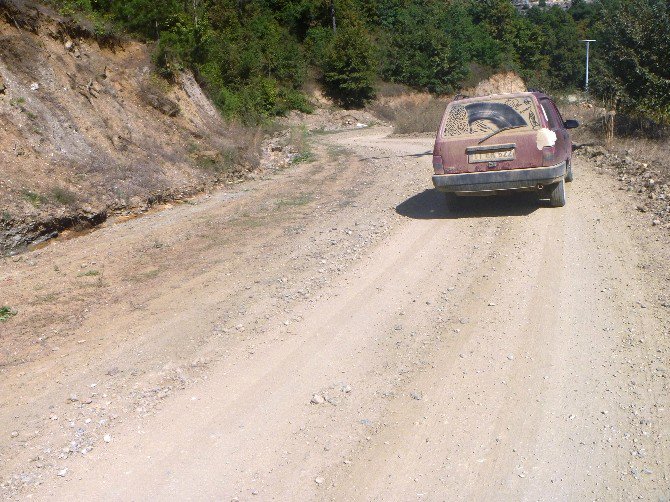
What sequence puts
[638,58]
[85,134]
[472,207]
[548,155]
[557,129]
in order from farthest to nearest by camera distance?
1. [638,58]
2. [85,134]
3. [472,207]
4. [557,129]
5. [548,155]

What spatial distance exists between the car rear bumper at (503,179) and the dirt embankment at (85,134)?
5682 mm

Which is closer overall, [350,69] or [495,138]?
[495,138]

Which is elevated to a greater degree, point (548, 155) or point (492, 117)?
point (492, 117)

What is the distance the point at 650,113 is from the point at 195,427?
1514cm

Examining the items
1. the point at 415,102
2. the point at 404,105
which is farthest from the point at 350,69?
the point at 415,102

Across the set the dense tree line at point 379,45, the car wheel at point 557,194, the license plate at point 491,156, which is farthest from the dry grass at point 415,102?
the license plate at point 491,156

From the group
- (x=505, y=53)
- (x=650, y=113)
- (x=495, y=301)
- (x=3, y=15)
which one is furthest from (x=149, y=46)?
(x=505, y=53)

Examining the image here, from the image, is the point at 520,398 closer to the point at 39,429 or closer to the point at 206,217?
the point at 39,429

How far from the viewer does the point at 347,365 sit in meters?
5.52

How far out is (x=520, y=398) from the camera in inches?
191

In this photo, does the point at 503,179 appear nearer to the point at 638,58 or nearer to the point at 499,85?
the point at 638,58

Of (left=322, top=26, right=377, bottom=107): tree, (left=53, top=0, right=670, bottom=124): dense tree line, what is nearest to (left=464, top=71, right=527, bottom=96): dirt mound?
(left=53, top=0, right=670, bottom=124): dense tree line

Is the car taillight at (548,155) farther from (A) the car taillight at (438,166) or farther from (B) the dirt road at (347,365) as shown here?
(A) the car taillight at (438,166)

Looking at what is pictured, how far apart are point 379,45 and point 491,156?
163 feet
